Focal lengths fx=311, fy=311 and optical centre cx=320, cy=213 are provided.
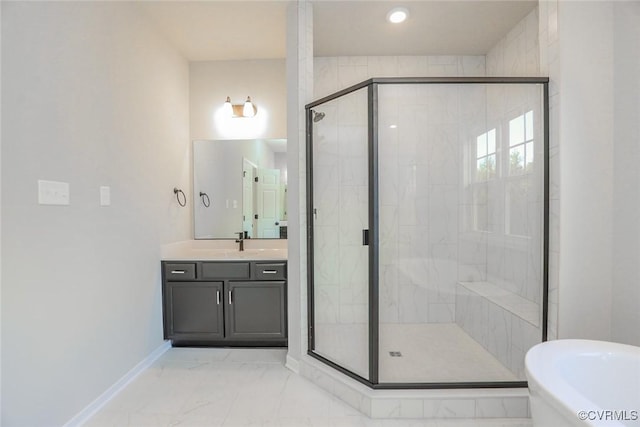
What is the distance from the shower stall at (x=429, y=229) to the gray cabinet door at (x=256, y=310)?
0.43 metres

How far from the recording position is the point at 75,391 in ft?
5.70

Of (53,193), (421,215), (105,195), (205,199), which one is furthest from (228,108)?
(421,215)

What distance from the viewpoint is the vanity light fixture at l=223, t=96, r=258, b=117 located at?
3.08 m

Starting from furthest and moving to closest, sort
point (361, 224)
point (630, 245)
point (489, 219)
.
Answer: point (489, 219)
point (361, 224)
point (630, 245)

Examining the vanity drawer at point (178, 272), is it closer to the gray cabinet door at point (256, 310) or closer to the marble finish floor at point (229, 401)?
the gray cabinet door at point (256, 310)

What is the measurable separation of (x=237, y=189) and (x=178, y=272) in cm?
99

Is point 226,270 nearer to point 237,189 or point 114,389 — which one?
point 237,189

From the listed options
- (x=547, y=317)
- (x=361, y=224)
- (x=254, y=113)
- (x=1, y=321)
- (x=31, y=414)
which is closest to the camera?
(x=1, y=321)

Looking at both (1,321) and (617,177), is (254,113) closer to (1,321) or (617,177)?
(1,321)

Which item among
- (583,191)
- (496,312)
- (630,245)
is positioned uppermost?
(583,191)

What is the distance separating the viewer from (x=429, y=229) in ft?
8.93

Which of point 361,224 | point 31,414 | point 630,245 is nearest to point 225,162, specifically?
point 361,224

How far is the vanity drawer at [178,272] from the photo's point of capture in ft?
8.70

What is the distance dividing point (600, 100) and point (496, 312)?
4.98ft
